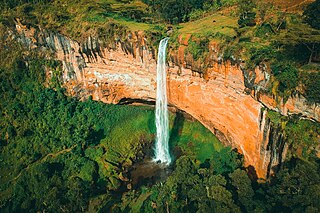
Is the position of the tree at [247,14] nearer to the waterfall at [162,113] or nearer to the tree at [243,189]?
the waterfall at [162,113]

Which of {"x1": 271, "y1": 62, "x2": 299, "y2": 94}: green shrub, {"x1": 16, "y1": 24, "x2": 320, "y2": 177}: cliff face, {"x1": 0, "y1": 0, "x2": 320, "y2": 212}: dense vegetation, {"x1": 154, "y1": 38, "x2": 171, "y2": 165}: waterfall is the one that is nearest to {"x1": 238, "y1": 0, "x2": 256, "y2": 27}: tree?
{"x1": 0, "y1": 0, "x2": 320, "y2": 212}: dense vegetation

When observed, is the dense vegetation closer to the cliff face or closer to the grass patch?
the grass patch

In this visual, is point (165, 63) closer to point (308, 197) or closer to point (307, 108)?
point (307, 108)

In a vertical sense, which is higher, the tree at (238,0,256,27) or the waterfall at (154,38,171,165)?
the tree at (238,0,256,27)

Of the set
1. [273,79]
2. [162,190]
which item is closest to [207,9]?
[273,79]

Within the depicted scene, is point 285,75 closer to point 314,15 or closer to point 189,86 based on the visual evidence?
point 314,15

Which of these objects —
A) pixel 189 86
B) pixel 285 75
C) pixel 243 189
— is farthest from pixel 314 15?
pixel 243 189
